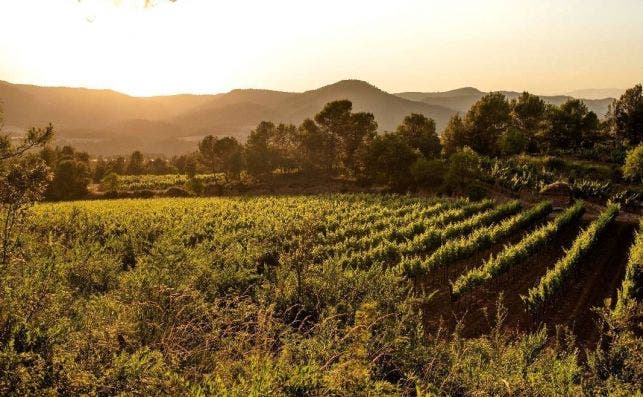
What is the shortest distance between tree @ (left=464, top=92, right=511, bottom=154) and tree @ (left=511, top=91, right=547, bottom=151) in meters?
3.24

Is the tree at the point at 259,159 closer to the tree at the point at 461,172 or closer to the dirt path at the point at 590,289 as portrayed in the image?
the tree at the point at 461,172

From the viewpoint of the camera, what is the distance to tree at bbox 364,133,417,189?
68.2 metres

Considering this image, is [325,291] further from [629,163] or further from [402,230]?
[629,163]

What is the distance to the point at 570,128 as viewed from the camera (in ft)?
255

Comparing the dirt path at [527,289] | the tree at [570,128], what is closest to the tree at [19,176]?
the dirt path at [527,289]

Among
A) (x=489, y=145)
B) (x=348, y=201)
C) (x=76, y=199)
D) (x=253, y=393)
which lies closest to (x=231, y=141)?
(x=76, y=199)

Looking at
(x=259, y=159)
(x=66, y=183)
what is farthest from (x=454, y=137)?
(x=66, y=183)

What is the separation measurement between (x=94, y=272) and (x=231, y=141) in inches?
3040

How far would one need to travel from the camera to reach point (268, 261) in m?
30.7

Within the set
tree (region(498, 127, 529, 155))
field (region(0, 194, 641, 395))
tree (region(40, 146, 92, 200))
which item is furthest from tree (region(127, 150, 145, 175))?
tree (region(498, 127, 529, 155))

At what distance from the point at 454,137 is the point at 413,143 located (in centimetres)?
839

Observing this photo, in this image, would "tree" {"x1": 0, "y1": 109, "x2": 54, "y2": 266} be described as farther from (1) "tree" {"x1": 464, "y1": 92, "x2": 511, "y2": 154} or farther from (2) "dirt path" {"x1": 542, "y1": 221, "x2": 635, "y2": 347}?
(1) "tree" {"x1": 464, "y1": 92, "x2": 511, "y2": 154}

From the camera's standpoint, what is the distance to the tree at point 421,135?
82812 millimetres

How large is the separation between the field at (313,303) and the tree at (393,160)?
1503 cm
